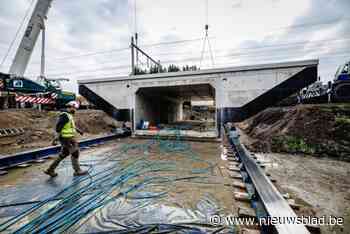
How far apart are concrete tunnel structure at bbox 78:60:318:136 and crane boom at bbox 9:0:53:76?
5259 mm

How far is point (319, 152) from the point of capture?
5070 millimetres

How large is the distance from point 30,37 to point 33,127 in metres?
6.82

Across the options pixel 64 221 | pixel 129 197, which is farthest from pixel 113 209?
pixel 64 221

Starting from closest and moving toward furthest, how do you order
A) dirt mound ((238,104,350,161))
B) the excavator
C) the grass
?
dirt mound ((238,104,350,161)) → the grass → the excavator

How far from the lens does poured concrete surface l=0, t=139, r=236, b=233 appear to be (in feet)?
6.48

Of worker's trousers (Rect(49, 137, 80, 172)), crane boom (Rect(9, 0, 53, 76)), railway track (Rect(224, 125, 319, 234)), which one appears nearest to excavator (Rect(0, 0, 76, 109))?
crane boom (Rect(9, 0, 53, 76))

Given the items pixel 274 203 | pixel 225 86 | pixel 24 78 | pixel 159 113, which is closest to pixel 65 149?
pixel 274 203

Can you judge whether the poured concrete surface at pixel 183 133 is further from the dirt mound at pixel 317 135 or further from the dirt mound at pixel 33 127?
the dirt mound at pixel 33 127

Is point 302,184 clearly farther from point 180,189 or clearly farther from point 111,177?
point 111,177

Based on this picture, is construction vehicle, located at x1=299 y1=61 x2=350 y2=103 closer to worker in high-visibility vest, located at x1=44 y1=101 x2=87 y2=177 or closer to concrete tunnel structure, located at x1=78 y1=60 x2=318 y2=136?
concrete tunnel structure, located at x1=78 y1=60 x2=318 y2=136

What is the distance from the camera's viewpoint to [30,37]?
1049 cm

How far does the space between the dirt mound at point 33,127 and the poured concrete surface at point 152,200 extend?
10.1 feet

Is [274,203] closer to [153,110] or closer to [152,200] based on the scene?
[152,200]

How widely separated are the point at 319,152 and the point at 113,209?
6.11 metres
